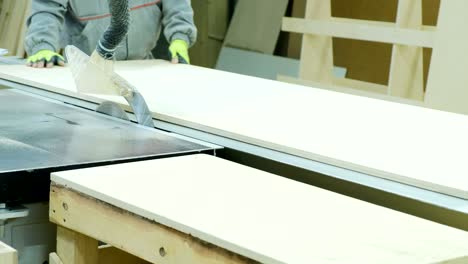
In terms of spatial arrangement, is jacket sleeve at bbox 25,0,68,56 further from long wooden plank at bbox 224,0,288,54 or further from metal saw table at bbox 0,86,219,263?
long wooden plank at bbox 224,0,288,54

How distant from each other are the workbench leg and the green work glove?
1.49 metres

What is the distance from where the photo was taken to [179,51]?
266cm

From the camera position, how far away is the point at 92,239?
3.81ft

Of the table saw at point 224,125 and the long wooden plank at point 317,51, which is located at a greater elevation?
the long wooden plank at point 317,51

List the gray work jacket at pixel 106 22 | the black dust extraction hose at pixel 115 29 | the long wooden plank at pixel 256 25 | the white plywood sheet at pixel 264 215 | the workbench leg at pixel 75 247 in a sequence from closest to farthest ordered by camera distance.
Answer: the white plywood sheet at pixel 264 215, the workbench leg at pixel 75 247, the black dust extraction hose at pixel 115 29, the gray work jacket at pixel 106 22, the long wooden plank at pixel 256 25

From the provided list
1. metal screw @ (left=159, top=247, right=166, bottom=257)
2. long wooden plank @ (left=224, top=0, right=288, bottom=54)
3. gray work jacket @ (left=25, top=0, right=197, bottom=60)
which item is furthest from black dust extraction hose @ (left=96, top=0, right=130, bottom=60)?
long wooden plank @ (left=224, top=0, right=288, bottom=54)

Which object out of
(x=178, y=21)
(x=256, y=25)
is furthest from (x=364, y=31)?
(x=256, y=25)

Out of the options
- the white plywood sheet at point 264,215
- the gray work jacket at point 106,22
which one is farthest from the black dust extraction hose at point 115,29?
the gray work jacket at point 106,22

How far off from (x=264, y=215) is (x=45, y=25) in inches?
72.8

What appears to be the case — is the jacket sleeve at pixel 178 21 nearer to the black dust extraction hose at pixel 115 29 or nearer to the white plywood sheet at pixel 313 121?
the white plywood sheet at pixel 313 121

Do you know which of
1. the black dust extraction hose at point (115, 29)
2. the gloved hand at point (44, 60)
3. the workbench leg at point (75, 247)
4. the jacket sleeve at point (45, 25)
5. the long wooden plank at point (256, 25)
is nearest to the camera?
the workbench leg at point (75, 247)

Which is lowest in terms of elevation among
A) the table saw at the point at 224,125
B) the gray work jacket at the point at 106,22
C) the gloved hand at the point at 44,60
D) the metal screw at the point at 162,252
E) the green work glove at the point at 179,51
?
the metal screw at the point at 162,252

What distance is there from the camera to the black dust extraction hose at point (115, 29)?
4.89 feet

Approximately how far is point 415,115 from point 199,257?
1.04m
